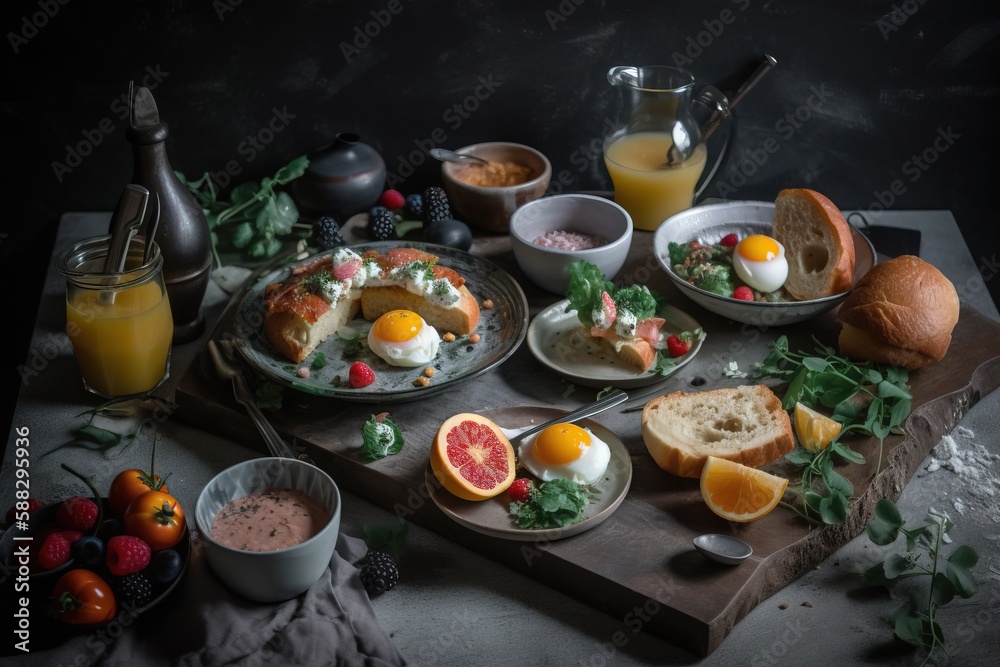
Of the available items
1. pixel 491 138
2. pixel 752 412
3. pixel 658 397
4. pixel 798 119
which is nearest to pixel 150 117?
pixel 491 138

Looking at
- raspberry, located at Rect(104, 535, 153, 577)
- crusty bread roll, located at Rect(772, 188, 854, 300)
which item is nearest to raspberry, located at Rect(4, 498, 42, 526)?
raspberry, located at Rect(104, 535, 153, 577)

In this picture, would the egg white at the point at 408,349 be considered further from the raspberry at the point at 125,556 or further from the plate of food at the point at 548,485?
the raspberry at the point at 125,556

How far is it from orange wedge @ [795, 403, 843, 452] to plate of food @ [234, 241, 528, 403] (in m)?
0.86

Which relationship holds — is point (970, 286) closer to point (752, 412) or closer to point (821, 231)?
point (821, 231)

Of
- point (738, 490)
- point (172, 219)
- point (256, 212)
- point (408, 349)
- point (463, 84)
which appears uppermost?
point (463, 84)

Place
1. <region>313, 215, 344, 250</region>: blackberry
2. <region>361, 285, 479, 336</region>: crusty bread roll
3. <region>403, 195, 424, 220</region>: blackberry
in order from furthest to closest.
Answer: <region>403, 195, 424, 220</region>: blackberry, <region>313, 215, 344, 250</region>: blackberry, <region>361, 285, 479, 336</region>: crusty bread roll

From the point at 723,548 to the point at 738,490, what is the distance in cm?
16

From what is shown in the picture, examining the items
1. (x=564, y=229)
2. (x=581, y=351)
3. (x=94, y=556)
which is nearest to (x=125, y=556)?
(x=94, y=556)

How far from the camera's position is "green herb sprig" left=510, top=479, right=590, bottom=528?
212 centimetres

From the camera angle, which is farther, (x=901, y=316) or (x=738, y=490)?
(x=901, y=316)

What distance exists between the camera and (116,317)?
2.53 m

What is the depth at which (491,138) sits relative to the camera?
3.66 m

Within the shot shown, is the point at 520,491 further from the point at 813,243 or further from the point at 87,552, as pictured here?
the point at 813,243

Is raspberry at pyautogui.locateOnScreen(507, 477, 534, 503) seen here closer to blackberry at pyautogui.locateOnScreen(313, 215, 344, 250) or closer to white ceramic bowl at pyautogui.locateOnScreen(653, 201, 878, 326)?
white ceramic bowl at pyautogui.locateOnScreen(653, 201, 878, 326)
